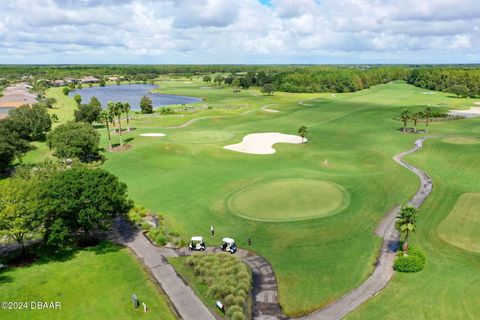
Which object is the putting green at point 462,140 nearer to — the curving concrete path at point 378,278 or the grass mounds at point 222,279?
the curving concrete path at point 378,278

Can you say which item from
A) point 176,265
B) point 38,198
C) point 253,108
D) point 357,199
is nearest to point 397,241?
point 357,199

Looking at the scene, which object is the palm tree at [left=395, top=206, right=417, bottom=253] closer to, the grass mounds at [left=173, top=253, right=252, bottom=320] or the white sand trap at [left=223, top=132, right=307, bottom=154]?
the grass mounds at [left=173, top=253, right=252, bottom=320]

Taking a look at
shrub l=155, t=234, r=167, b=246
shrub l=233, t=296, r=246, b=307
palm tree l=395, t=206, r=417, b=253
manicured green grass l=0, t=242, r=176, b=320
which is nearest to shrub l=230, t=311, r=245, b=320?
shrub l=233, t=296, r=246, b=307

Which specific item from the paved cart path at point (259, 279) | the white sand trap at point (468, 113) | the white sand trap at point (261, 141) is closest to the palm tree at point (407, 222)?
the paved cart path at point (259, 279)

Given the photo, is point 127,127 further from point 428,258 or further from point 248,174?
point 428,258

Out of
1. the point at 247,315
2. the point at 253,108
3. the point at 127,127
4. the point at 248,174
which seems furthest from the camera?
the point at 253,108

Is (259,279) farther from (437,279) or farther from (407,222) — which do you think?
(407,222)
